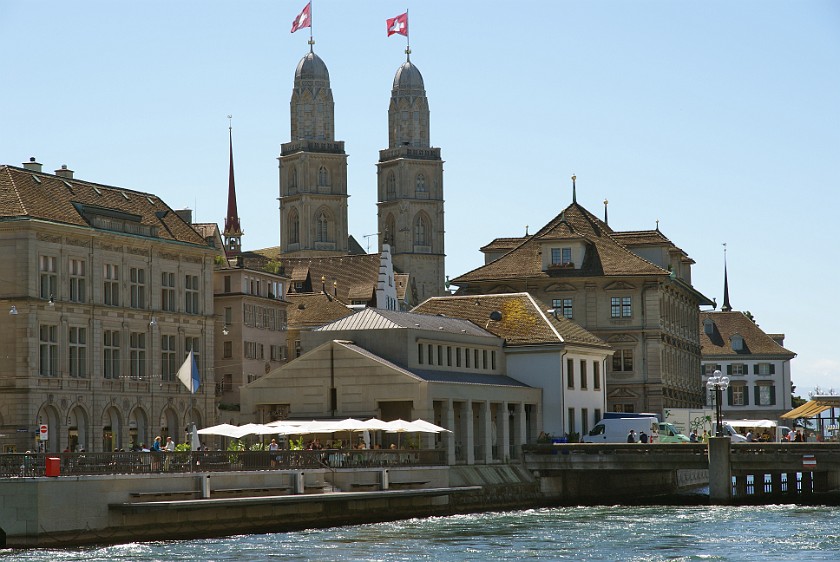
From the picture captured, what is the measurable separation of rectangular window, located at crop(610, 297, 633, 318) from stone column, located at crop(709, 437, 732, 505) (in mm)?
37100

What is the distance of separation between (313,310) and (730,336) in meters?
57.5

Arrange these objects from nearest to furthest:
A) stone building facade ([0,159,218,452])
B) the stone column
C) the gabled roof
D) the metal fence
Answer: the metal fence
the stone column
the gabled roof
stone building facade ([0,159,218,452])

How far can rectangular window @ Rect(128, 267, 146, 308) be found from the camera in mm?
96938

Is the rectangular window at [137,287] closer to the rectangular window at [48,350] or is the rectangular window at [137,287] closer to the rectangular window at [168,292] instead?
the rectangular window at [168,292]

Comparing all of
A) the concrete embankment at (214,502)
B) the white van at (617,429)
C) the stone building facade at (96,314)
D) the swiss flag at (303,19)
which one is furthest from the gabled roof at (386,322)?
the swiss flag at (303,19)

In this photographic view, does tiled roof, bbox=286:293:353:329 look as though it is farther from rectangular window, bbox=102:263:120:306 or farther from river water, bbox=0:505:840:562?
river water, bbox=0:505:840:562

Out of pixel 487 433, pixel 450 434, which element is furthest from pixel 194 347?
pixel 450 434

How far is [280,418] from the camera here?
84.0 meters

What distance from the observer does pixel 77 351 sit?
91750 mm

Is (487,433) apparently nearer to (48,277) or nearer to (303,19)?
(48,277)

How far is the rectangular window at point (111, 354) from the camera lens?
308 feet

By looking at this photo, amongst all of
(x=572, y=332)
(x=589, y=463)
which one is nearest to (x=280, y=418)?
(x=589, y=463)

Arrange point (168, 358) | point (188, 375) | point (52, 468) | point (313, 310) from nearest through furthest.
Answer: point (52, 468) → point (188, 375) → point (168, 358) → point (313, 310)

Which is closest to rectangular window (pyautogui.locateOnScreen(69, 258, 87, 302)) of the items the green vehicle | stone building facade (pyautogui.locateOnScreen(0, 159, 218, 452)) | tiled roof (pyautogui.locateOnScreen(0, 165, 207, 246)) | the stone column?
stone building facade (pyautogui.locateOnScreen(0, 159, 218, 452))
